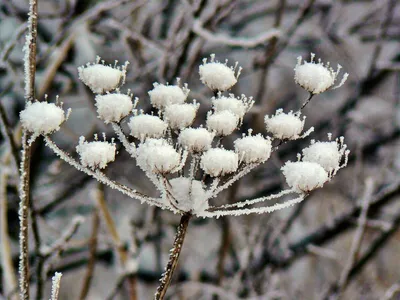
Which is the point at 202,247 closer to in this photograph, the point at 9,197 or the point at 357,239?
the point at 9,197

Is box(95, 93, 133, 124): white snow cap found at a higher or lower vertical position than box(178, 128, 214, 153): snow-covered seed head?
higher

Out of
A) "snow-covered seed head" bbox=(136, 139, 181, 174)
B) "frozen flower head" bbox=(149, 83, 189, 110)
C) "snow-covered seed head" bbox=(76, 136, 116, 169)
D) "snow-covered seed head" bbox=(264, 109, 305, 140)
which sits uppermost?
"frozen flower head" bbox=(149, 83, 189, 110)

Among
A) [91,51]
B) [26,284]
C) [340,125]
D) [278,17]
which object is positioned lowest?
[26,284]

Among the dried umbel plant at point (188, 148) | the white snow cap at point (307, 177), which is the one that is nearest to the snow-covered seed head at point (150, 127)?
the dried umbel plant at point (188, 148)

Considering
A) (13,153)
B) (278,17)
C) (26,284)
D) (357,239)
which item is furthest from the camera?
(278,17)

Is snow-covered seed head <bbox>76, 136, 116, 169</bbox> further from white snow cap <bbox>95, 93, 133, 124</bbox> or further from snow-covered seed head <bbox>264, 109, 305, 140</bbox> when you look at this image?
snow-covered seed head <bbox>264, 109, 305, 140</bbox>

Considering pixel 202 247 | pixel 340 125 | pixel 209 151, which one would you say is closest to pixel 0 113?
pixel 209 151

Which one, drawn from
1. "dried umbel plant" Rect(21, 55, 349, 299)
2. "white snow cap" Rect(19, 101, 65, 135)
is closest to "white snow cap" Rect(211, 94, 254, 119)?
"dried umbel plant" Rect(21, 55, 349, 299)
